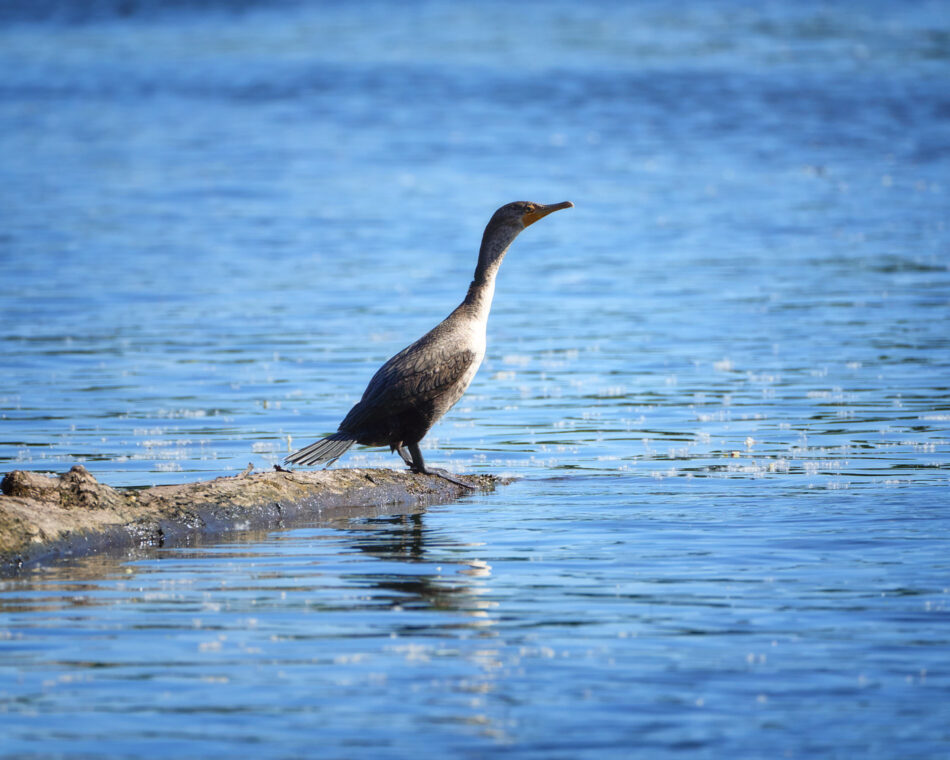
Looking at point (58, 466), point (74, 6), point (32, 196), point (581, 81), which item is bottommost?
point (58, 466)

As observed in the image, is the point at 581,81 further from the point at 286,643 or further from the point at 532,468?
the point at 286,643

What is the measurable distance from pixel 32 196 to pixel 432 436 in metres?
18.4

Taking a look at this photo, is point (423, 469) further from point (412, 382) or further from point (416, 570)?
point (416, 570)

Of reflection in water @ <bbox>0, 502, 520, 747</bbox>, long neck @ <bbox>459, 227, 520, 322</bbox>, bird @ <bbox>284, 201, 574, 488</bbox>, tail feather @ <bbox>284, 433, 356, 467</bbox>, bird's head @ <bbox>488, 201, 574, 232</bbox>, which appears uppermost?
bird's head @ <bbox>488, 201, 574, 232</bbox>

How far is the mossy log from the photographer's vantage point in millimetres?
7566

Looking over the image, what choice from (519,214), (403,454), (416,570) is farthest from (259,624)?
(519,214)

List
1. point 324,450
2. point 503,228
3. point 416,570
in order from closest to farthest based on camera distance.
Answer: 1. point 416,570
2. point 324,450
3. point 503,228

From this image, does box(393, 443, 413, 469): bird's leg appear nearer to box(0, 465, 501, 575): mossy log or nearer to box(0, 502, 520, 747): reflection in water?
box(0, 465, 501, 575): mossy log

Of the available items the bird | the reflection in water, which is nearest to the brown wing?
the bird

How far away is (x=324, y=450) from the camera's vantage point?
30.0 ft

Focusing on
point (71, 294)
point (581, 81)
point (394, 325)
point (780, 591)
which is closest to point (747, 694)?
point (780, 591)

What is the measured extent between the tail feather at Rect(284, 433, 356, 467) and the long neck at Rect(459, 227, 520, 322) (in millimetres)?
1181

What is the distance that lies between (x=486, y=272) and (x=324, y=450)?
1.64 metres

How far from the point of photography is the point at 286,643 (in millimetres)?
6137
